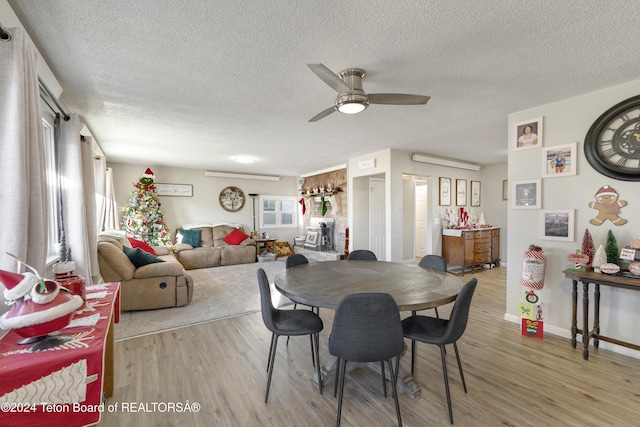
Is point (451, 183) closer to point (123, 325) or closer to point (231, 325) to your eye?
point (231, 325)

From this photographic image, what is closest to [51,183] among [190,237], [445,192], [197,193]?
[190,237]

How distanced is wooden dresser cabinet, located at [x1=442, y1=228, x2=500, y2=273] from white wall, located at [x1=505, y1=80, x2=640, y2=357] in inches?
95.2

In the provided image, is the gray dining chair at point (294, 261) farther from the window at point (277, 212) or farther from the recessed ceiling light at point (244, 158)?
the window at point (277, 212)

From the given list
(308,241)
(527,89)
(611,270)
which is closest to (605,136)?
(527,89)

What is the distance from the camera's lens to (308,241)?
8.05m

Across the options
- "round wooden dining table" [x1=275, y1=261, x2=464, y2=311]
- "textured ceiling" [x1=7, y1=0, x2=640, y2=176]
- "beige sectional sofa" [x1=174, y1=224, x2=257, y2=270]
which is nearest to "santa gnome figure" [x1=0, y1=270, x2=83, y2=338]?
"round wooden dining table" [x1=275, y1=261, x2=464, y2=311]

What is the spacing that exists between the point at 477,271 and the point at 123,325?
250 inches

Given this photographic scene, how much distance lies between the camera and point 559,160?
301cm

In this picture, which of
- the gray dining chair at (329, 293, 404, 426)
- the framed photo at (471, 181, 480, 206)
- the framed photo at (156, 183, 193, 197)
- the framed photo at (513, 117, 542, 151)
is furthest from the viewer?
the framed photo at (156, 183, 193, 197)

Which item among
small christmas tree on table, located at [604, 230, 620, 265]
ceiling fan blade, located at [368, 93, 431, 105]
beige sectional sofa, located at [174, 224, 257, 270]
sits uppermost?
ceiling fan blade, located at [368, 93, 431, 105]

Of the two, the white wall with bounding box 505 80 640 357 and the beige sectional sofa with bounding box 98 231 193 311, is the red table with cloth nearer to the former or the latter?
the beige sectional sofa with bounding box 98 231 193 311

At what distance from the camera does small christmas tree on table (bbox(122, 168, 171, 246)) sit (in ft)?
20.4

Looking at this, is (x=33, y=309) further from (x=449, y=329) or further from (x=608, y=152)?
(x=608, y=152)

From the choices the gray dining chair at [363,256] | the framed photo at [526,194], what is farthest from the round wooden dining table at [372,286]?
the framed photo at [526,194]
